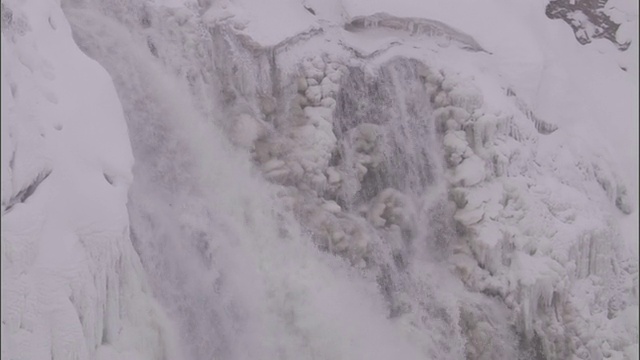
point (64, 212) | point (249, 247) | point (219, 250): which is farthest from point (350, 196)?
point (64, 212)

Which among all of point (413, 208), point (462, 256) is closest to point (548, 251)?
point (462, 256)

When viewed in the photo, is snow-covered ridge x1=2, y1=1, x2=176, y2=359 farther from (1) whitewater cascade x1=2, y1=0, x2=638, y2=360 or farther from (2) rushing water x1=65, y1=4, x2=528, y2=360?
(2) rushing water x1=65, y1=4, x2=528, y2=360

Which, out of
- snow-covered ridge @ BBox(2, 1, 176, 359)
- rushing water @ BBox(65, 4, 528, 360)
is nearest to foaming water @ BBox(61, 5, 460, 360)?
rushing water @ BBox(65, 4, 528, 360)

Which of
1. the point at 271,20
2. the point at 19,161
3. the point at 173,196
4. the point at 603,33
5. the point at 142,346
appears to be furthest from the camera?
the point at 603,33

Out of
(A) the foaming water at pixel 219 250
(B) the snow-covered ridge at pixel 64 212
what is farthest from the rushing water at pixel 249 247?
(B) the snow-covered ridge at pixel 64 212

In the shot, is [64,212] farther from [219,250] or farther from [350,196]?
[350,196]

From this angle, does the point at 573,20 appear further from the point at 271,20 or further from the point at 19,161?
the point at 19,161
